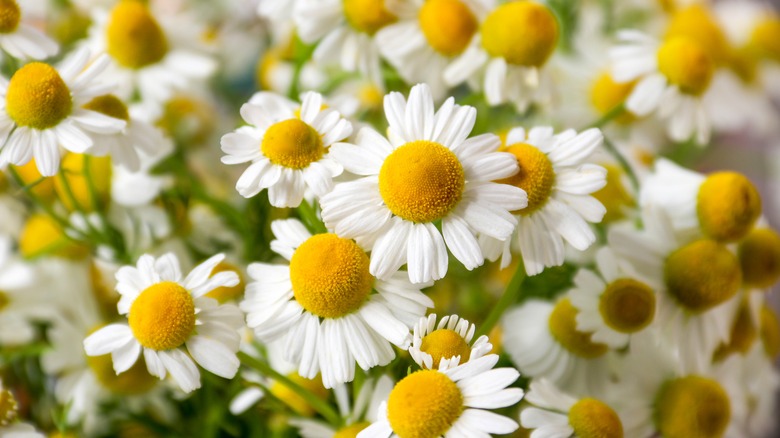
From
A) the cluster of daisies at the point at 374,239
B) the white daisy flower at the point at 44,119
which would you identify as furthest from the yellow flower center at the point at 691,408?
the white daisy flower at the point at 44,119

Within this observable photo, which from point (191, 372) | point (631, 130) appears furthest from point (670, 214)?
point (191, 372)

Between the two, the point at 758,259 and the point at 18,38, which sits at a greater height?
the point at 18,38

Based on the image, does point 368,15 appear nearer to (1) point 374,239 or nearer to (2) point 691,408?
(1) point 374,239

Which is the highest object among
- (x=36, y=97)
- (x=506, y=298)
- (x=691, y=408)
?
(x=36, y=97)

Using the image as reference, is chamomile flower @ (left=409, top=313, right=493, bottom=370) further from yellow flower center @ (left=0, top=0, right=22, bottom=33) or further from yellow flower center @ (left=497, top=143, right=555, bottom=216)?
yellow flower center @ (left=0, top=0, right=22, bottom=33)

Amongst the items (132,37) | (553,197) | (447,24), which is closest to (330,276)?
(553,197)

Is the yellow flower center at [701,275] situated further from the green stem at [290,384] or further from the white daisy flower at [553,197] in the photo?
the green stem at [290,384]

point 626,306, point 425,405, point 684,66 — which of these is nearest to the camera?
point 425,405

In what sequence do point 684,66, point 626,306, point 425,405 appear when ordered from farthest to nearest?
point 684,66
point 626,306
point 425,405
